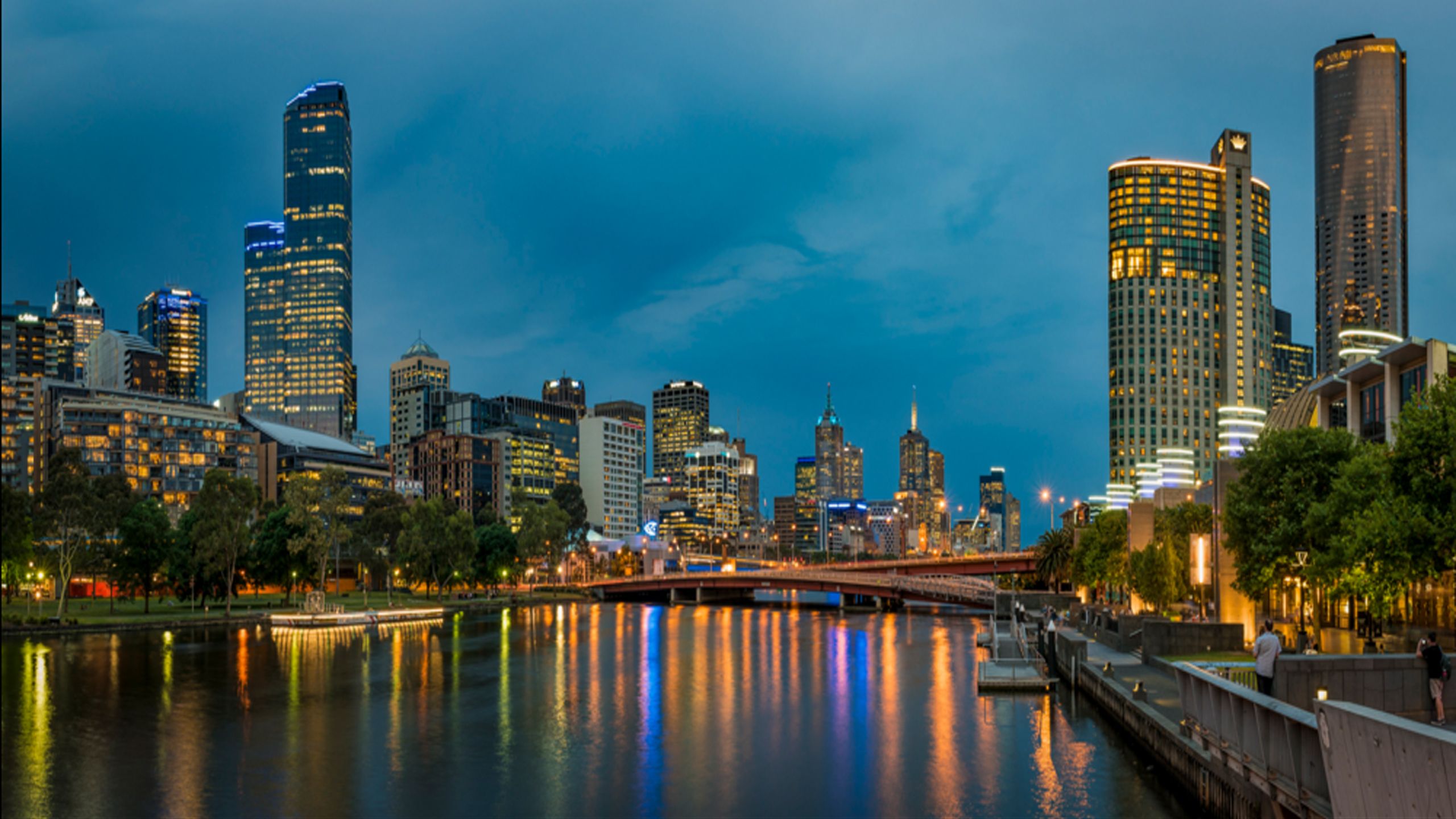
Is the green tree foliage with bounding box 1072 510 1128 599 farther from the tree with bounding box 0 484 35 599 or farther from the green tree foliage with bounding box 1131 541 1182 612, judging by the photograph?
the tree with bounding box 0 484 35 599

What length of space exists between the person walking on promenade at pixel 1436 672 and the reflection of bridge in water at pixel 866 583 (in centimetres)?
10347

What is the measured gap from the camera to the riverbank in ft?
286

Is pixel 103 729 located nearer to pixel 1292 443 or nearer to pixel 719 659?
pixel 719 659

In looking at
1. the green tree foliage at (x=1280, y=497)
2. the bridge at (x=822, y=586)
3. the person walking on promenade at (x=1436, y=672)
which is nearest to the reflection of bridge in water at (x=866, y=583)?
the bridge at (x=822, y=586)

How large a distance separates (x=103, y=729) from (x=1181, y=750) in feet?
126

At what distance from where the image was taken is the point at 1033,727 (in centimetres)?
4509

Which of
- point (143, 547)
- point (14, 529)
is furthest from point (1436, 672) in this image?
point (143, 547)

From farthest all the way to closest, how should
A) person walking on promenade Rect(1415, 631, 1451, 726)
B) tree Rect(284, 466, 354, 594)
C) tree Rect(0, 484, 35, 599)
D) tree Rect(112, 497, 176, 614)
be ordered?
tree Rect(284, 466, 354, 594)
tree Rect(112, 497, 176, 614)
tree Rect(0, 484, 35, 599)
person walking on promenade Rect(1415, 631, 1451, 726)

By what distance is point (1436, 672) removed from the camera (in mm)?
26922

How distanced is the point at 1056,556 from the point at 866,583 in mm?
23683

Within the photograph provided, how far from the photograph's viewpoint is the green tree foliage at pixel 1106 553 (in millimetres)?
98000

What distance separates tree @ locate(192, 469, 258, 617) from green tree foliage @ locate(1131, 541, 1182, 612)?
77838 millimetres

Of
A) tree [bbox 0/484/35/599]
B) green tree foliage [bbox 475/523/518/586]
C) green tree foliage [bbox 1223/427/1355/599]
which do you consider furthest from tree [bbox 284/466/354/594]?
green tree foliage [bbox 1223/427/1355/599]

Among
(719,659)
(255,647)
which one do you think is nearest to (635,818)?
(719,659)
